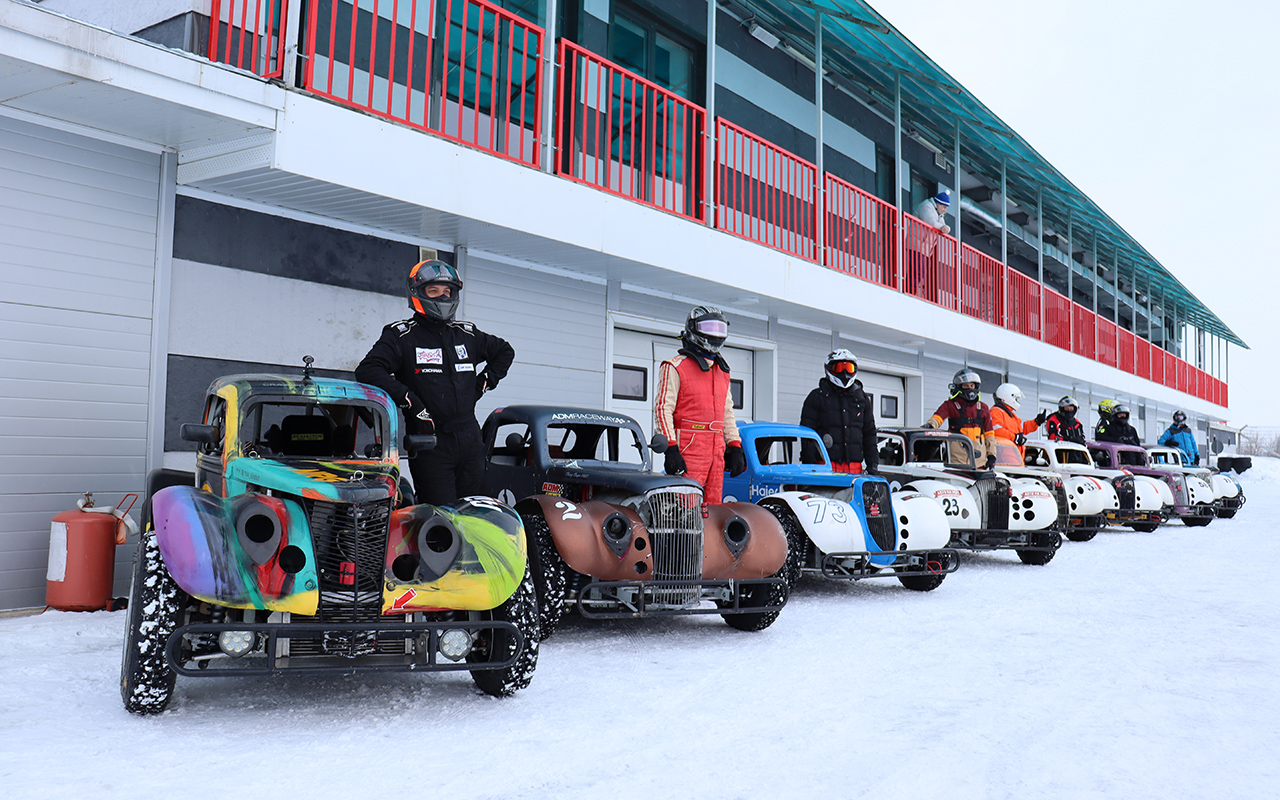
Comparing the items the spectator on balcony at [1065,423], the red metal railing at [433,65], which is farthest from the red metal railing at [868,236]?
the red metal railing at [433,65]

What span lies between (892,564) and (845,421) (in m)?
2.03

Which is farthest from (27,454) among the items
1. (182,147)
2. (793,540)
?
(793,540)

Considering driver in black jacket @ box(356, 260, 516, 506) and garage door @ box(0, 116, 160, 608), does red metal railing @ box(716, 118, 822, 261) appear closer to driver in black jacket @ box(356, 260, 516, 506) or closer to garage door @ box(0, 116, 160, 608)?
driver in black jacket @ box(356, 260, 516, 506)

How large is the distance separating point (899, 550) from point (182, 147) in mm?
6001

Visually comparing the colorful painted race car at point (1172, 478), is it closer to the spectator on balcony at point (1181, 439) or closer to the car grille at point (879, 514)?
the spectator on balcony at point (1181, 439)

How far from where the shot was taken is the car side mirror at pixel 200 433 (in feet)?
13.8

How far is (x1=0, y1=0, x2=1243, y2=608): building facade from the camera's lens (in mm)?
5746

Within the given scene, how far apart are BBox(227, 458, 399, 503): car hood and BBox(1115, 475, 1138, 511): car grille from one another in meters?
11.8

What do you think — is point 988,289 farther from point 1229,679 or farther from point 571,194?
point 1229,679

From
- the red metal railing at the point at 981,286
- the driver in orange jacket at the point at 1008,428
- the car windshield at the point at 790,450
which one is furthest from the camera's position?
the red metal railing at the point at 981,286

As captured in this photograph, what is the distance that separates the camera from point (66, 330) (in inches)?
235

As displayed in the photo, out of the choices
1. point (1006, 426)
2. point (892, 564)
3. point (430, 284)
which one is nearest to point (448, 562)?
point (430, 284)

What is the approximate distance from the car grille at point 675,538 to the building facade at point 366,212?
289 centimetres

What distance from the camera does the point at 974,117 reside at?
1453cm
